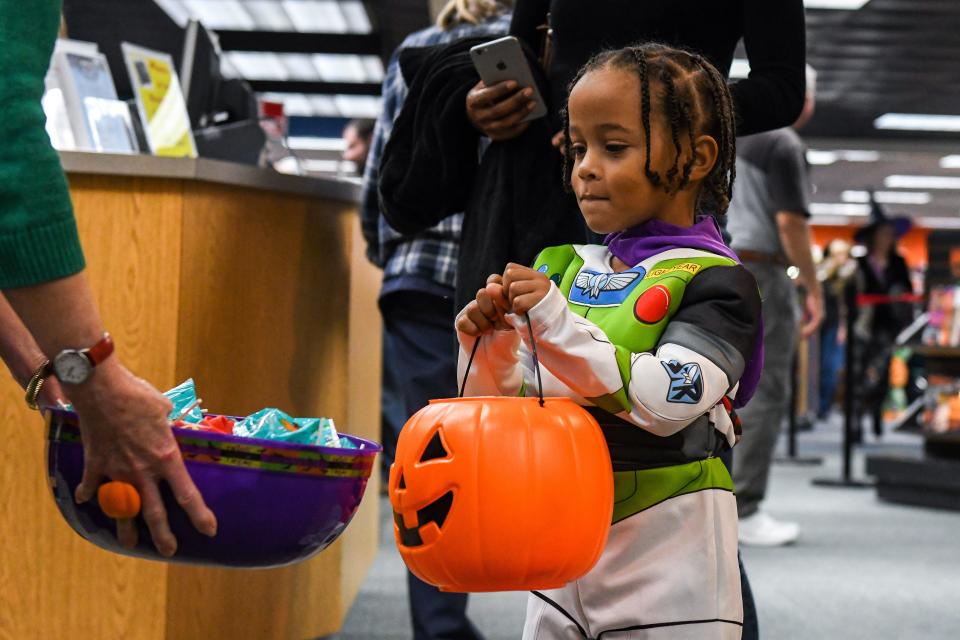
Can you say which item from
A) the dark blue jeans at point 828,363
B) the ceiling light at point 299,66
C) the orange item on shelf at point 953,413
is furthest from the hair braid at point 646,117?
the ceiling light at point 299,66

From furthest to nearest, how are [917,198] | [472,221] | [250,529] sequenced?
1. [917,198]
2. [472,221]
3. [250,529]

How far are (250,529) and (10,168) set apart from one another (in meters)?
0.39

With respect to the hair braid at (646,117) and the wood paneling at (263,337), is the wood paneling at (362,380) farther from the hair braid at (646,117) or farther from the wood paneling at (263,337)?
the hair braid at (646,117)

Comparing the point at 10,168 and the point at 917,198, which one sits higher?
the point at 10,168

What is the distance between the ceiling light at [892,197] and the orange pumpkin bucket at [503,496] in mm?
21255

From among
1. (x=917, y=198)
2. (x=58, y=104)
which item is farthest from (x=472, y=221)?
(x=917, y=198)

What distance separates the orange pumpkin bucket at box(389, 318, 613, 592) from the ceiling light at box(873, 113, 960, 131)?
49.4 ft

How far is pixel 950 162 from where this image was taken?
707 inches

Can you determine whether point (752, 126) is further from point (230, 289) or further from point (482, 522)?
point (230, 289)

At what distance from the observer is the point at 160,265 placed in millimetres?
2121

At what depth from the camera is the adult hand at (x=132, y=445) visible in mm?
1044

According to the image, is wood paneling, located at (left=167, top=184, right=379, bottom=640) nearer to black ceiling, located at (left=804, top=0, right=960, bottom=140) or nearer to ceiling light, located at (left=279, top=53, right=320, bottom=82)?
black ceiling, located at (left=804, top=0, right=960, bottom=140)

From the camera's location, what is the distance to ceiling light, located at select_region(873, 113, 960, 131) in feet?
49.8

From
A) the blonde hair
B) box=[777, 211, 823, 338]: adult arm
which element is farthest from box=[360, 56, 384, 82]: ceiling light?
the blonde hair
